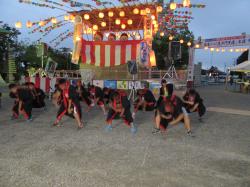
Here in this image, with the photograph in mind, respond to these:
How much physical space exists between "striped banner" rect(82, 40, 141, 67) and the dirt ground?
27.5ft

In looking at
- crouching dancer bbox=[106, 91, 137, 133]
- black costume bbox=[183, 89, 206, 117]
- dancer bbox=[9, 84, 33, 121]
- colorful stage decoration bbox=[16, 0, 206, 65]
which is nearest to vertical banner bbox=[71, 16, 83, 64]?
colorful stage decoration bbox=[16, 0, 206, 65]

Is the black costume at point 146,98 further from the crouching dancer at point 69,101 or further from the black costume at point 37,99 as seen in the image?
the black costume at point 37,99

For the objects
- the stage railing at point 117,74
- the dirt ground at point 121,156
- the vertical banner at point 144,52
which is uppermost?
the vertical banner at point 144,52

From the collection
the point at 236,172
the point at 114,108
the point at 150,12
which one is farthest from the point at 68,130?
the point at 150,12

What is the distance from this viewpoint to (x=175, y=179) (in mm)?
3605

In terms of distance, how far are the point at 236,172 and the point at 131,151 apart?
6.14 ft

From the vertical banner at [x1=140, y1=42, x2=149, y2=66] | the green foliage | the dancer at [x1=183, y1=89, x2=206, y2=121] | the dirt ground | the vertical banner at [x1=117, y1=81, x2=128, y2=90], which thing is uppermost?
the green foliage

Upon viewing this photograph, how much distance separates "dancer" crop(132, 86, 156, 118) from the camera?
925 cm

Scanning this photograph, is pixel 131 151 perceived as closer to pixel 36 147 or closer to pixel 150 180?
pixel 150 180

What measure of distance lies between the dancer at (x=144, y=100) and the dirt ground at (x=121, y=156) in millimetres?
2108

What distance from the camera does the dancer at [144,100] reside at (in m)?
9.25

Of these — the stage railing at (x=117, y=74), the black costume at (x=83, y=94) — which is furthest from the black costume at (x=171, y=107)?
the stage railing at (x=117, y=74)

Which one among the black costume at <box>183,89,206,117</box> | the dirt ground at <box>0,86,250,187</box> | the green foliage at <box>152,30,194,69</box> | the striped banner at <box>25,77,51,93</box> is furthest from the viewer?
the green foliage at <box>152,30,194,69</box>

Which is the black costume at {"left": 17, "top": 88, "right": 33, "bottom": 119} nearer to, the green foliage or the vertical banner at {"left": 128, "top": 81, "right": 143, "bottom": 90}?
the vertical banner at {"left": 128, "top": 81, "right": 143, "bottom": 90}
